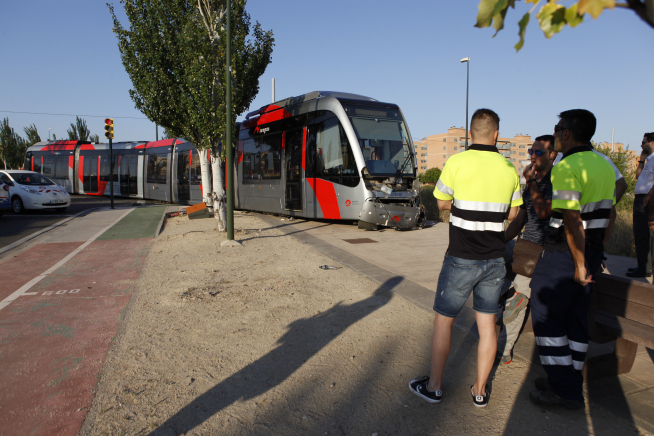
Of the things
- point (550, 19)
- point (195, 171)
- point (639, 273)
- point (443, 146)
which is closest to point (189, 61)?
point (195, 171)

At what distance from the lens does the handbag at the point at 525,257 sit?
3.10m

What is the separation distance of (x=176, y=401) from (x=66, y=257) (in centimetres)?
686

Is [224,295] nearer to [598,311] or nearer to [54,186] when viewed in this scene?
[598,311]

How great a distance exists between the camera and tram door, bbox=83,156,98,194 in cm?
2611

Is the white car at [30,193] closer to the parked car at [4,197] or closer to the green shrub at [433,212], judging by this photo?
the parked car at [4,197]

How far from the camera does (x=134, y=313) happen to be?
484 cm

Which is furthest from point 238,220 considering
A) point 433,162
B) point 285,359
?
point 433,162

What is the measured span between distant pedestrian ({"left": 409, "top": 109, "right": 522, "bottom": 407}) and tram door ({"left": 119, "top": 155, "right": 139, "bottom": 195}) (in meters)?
24.4

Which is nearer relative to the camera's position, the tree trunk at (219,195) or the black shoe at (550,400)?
the black shoe at (550,400)

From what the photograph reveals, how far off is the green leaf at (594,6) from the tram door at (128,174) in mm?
25893

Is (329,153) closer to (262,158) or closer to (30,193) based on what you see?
(262,158)

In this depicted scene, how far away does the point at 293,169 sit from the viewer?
521 inches

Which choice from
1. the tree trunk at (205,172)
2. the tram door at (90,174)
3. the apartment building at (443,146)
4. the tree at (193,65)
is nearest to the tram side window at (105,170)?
the tram door at (90,174)

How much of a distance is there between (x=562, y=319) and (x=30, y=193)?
18.9 meters
